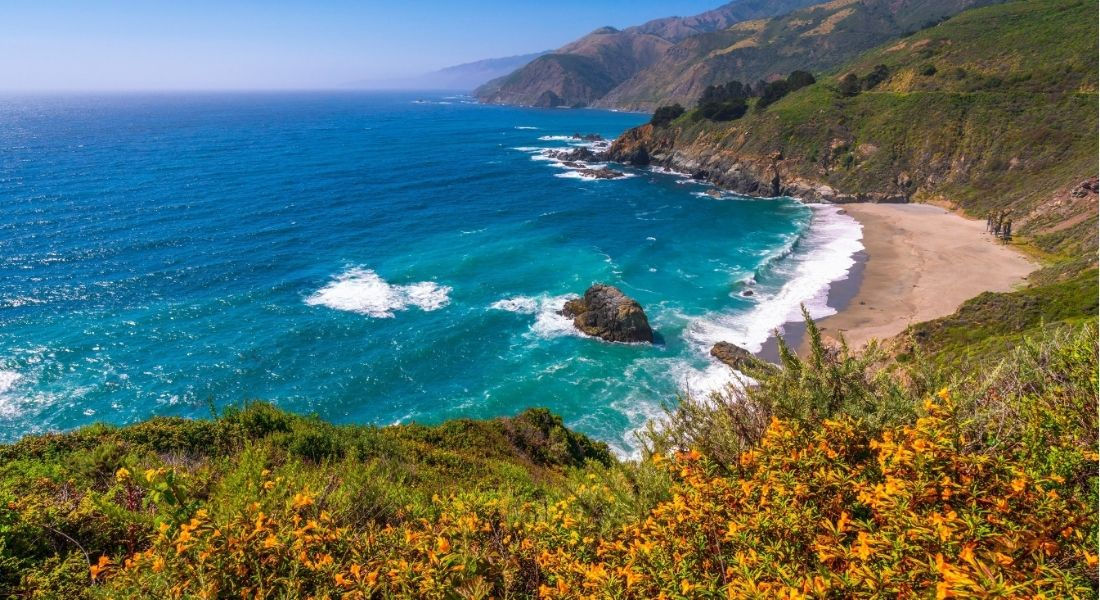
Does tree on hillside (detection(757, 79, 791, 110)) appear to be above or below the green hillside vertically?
above

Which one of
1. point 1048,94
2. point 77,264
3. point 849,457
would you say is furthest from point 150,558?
point 1048,94

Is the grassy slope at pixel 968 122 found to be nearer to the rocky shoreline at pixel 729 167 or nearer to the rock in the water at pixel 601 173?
the rocky shoreline at pixel 729 167

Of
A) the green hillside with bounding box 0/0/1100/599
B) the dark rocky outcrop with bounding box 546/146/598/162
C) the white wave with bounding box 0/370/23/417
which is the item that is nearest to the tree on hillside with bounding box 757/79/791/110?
the dark rocky outcrop with bounding box 546/146/598/162

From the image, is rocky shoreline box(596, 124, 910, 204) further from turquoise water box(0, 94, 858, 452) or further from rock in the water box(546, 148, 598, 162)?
turquoise water box(0, 94, 858, 452)

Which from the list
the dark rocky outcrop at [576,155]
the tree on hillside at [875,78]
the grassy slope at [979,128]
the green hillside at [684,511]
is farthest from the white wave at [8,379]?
the tree on hillside at [875,78]

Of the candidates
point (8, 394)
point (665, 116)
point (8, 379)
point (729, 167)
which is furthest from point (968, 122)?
point (8, 379)
